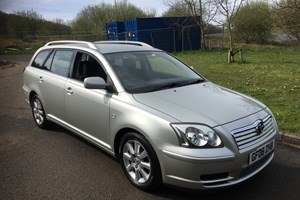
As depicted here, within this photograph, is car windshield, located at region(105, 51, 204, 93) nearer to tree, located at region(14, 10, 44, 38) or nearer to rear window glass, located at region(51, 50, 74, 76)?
rear window glass, located at region(51, 50, 74, 76)

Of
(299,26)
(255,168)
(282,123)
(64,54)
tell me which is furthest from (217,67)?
(255,168)

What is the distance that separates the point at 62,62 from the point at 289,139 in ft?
12.1

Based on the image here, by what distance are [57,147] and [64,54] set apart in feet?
4.81

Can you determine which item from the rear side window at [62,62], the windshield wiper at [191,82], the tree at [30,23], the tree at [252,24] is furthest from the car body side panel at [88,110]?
the tree at [30,23]

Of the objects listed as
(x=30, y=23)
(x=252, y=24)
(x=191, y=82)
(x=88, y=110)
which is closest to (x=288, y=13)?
(x=191, y=82)

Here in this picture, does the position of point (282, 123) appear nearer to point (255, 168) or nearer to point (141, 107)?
point (255, 168)

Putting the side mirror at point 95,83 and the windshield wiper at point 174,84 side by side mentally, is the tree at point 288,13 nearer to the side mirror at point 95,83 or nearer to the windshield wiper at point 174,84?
the windshield wiper at point 174,84

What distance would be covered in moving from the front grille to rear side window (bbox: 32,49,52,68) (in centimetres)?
379

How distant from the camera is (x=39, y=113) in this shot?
5.75 meters

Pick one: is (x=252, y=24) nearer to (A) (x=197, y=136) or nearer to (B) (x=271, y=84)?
(B) (x=271, y=84)

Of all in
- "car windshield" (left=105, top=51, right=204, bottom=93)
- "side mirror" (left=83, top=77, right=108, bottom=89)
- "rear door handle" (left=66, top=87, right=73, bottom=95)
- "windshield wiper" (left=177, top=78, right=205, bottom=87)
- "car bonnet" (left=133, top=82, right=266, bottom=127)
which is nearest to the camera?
"car bonnet" (left=133, top=82, right=266, bottom=127)

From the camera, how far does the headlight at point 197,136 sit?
3053 millimetres

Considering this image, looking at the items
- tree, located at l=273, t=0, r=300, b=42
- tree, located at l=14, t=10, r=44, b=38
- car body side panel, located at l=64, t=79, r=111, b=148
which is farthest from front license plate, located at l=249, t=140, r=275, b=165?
tree, located at l=14, t=10, r=44, b=38

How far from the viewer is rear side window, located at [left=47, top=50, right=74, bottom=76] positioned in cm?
484
